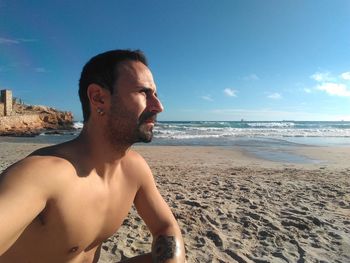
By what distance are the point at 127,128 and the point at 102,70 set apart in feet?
1.12

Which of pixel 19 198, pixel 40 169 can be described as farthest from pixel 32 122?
pixel 19 198

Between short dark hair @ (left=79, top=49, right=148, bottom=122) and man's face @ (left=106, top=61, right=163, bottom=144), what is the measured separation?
3cm

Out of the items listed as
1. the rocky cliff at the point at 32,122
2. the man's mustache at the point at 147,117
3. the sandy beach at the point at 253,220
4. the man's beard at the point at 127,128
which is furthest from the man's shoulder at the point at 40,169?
the rocky cliff at the point at 32,122

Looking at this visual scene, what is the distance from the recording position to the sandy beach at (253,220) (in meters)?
3.98

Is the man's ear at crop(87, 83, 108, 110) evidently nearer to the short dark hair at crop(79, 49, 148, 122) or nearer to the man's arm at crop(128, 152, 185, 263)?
the short dark hair at crop(79, 49, 148, 122)

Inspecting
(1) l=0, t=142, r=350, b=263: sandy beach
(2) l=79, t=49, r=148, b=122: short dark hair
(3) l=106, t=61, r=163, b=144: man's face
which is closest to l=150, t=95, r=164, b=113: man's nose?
(3) l=106, t=61, r=163, b=144: man's face

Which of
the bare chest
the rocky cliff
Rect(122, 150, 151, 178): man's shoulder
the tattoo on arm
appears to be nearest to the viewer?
the bare chest

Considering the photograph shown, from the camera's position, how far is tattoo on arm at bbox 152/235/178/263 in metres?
2.02

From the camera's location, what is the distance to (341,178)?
907cm

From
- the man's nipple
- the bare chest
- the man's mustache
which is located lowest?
the man's nipple

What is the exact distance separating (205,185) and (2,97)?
40530 millimetres

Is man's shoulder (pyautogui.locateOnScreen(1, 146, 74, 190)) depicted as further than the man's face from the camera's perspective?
No

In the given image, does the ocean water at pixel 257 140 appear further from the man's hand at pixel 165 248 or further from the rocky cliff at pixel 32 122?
the man's hand at pixel 165 248

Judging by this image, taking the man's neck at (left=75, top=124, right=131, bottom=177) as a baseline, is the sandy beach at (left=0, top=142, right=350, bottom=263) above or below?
below
